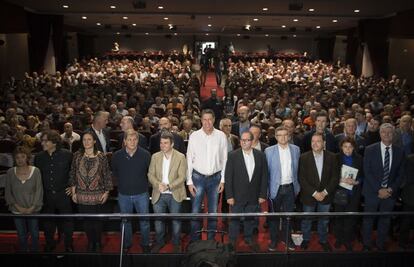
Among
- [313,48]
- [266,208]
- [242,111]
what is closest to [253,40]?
[313,48]

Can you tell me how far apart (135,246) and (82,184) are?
3.14ft

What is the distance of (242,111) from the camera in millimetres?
7910

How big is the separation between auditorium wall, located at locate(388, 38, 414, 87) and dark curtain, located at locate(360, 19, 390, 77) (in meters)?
0.65

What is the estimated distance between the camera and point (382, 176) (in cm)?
503

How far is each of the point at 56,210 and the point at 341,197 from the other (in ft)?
11.1

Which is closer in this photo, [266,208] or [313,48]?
[266,208]

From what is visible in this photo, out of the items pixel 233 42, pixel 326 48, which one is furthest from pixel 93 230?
pixel 233 42

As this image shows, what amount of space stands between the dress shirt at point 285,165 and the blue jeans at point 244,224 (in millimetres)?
471

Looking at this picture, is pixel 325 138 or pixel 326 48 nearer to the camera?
pixel 325 138

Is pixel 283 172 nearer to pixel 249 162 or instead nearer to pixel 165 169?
pixel 249 162

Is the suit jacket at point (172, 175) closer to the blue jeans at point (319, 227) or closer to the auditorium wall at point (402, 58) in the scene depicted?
the blue jeans at point (319, 227)

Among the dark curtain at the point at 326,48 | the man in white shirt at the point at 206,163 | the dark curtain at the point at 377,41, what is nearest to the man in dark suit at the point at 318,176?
the man in white shirt at the point at 206,163

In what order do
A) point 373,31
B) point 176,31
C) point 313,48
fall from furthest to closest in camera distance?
point 313,48
point 176,31
point 373,31

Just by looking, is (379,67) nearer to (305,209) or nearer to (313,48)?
(313,48)
